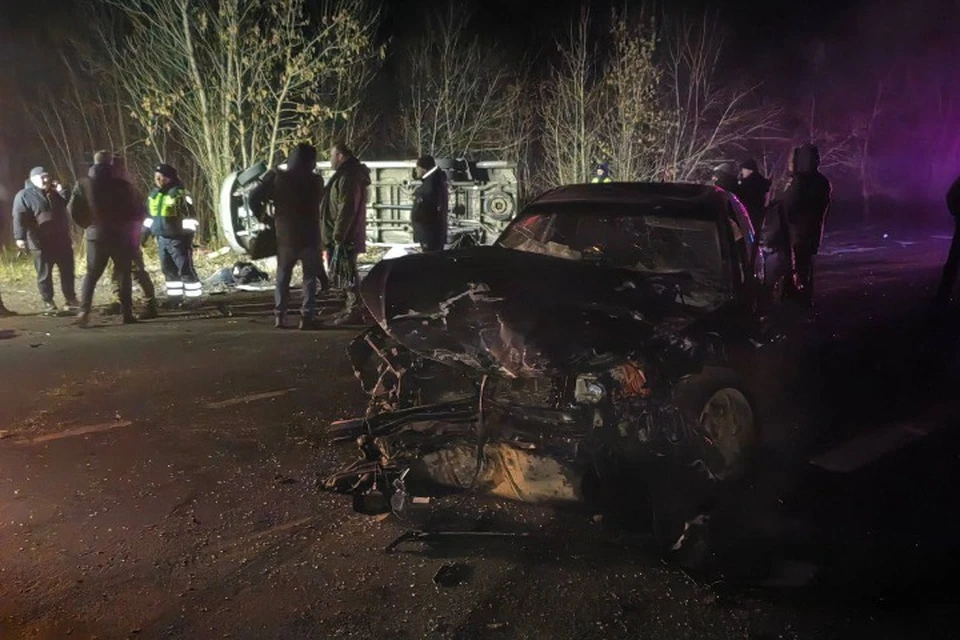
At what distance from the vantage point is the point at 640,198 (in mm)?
5102

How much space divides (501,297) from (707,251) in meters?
1.77

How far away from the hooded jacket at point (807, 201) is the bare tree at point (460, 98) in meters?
13.3

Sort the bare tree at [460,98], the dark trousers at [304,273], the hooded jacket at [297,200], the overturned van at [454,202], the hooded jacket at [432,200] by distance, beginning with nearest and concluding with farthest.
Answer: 1. the hooded jacket at [297,200]
2. the dark trousers at [304,273]
3. the hooded jacket at [432,200]
4. the overturned van at [454,202]
5. the bare tree at [460,98]

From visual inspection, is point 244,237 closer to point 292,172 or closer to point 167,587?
point 292,172

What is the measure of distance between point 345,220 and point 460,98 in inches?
625

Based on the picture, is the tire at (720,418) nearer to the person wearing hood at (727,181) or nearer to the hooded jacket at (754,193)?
the person wearing hood at (727,181)

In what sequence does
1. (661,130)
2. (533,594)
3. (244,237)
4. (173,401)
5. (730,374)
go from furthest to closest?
(661,130)
(244,237)
(173,401)
(730,374)
(533,594)

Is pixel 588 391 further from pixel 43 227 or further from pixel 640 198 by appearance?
pixel 43 227

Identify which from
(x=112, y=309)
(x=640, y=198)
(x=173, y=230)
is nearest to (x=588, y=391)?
(x=640, y=198)

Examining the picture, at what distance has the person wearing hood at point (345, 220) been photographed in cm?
858

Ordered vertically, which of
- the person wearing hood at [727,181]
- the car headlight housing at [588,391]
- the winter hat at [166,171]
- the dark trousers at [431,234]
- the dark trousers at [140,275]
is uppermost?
the winter hat at [166,171]

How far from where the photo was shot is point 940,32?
31.7 m

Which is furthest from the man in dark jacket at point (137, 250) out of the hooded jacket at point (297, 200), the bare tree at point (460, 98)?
the bare tree at point (460, 98)

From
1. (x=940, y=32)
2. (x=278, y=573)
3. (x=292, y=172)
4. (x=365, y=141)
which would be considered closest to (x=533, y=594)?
(x=278, y=573)
